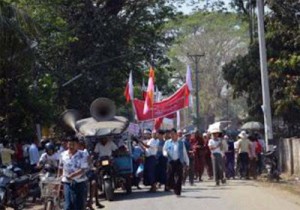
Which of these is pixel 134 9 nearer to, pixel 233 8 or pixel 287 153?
pixel 233 8

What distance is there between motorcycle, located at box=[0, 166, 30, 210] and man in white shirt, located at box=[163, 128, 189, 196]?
4.24 m

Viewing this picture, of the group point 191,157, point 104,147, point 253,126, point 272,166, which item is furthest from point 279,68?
point 104,147

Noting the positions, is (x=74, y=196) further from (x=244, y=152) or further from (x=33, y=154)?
(x=244, y=152)

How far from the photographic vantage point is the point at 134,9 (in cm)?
3841

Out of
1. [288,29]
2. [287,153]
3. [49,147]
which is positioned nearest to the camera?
[49,147]

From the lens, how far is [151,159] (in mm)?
21703

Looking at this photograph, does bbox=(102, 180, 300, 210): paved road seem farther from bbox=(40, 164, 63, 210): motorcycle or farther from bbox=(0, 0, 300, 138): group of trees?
bbox=(0, 0, 300, 138): group of trees

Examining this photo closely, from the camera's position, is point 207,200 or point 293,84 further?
point 293,84

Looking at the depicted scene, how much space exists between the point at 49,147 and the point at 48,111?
1120 cm

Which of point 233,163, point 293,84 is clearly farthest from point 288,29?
point 233,163

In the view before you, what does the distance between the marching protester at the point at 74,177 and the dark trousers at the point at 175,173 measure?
222 inches

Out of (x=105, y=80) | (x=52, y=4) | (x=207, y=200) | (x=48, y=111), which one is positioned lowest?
(x=207, y=200)

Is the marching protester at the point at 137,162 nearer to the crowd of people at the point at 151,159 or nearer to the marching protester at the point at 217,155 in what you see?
the crowd of people at the point at 151,159

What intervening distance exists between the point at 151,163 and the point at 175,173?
7.27 feet
